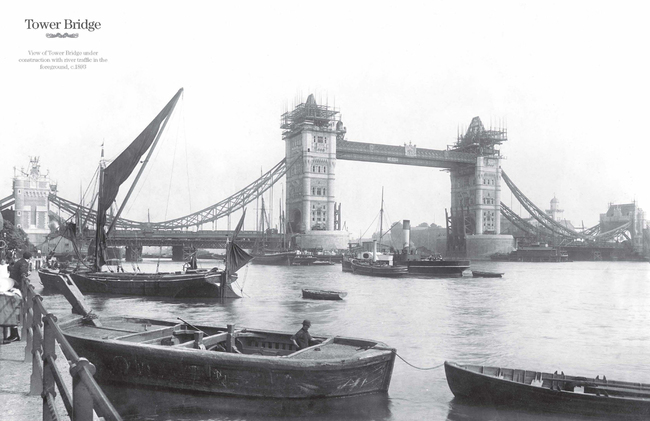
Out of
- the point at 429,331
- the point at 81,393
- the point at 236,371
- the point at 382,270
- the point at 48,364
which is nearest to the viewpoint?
the point at 81,393

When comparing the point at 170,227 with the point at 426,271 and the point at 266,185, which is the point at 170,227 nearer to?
the point at 266,185

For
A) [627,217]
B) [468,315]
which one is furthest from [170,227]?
[627,217]

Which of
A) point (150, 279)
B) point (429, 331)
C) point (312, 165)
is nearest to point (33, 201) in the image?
point (312, 165)

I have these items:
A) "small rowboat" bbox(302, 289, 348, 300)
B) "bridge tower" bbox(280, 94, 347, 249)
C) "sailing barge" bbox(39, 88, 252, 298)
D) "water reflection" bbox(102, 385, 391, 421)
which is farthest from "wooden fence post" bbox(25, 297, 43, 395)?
"bridge tower" bbox(280, 94, 347, 249)

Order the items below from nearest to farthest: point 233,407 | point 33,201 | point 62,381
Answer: point 62,381
point 233,407
point 33,201

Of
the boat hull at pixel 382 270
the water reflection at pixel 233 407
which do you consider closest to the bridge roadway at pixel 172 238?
the boat hull at pixel 382 270

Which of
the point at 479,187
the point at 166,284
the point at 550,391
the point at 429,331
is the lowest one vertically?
the point at 429,331

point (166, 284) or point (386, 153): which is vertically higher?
point (386, 153)

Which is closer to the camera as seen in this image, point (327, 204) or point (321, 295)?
point (321, 295)

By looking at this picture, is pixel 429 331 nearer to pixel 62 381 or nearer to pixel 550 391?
pixel 550 391
